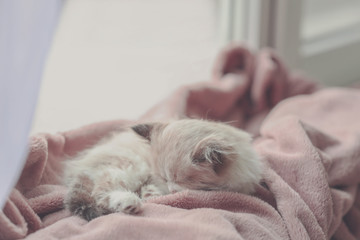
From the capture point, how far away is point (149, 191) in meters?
1.26

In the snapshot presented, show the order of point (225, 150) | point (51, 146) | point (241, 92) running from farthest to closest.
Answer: point (241, 92)
point (51, 146)
point (225, 150)

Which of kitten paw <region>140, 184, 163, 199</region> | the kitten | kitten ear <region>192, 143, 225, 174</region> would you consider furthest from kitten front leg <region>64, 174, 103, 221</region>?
kitten ear <region>192, 143, 225, 174</region>

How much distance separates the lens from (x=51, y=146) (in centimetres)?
136

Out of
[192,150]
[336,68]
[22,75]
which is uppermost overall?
[22,75]

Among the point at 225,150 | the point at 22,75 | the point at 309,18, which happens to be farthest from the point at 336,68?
the point at 22,75

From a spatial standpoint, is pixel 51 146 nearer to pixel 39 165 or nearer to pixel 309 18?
pixel 39 165

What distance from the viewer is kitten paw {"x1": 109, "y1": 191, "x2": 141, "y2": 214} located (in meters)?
1.10

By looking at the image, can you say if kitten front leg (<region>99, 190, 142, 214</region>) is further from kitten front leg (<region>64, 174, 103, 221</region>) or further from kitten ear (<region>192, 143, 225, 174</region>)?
kitten ear (<region>192, 143, 225, 174</region>)

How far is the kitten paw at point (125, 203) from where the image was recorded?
110cm

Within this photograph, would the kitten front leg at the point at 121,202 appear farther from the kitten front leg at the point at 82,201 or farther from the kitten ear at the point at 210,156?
the kitten ear at the point at 210,156

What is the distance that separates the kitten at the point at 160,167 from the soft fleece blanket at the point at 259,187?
41 mm

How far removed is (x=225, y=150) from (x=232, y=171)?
7cm

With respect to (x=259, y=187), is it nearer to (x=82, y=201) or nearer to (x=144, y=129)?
(x=144, y=129)

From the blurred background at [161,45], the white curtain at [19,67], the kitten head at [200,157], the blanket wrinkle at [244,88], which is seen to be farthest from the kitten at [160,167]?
the blurred background at [161,45]
